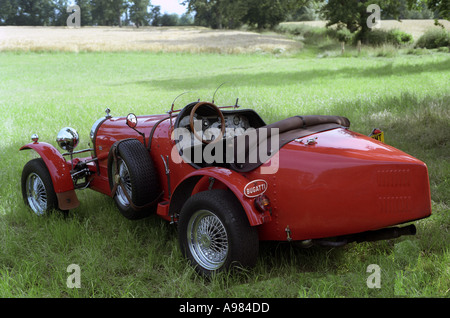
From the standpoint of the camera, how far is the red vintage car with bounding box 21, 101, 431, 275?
2.78 m

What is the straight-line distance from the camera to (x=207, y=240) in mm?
3217

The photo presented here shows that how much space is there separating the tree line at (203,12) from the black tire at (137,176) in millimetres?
29061

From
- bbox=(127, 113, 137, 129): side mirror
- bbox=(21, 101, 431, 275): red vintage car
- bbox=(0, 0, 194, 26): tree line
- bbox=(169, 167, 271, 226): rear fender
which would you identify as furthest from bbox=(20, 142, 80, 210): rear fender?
bbox=(0, 0, 194, 26): tree line

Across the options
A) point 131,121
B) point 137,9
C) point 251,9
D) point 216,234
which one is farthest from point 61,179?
point 251,9

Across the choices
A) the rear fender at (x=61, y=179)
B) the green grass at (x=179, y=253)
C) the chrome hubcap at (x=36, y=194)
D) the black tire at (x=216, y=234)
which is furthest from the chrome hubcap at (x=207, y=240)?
the chrome hubcap at (x=36, y=194)

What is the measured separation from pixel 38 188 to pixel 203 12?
6434cm

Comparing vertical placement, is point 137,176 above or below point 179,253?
above

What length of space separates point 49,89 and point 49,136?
32.0 ft

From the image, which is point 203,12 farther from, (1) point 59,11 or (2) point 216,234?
(2) point 216,234

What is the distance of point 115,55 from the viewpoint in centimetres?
3036

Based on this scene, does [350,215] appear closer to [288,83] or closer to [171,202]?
[171,202]

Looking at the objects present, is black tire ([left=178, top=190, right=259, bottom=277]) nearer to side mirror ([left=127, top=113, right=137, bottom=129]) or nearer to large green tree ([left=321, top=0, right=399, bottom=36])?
side mirror ([left=127, top=113, right=137, bottom=129])

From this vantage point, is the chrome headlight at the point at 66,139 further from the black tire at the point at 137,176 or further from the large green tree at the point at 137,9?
the large green tree at the point at 137,9
